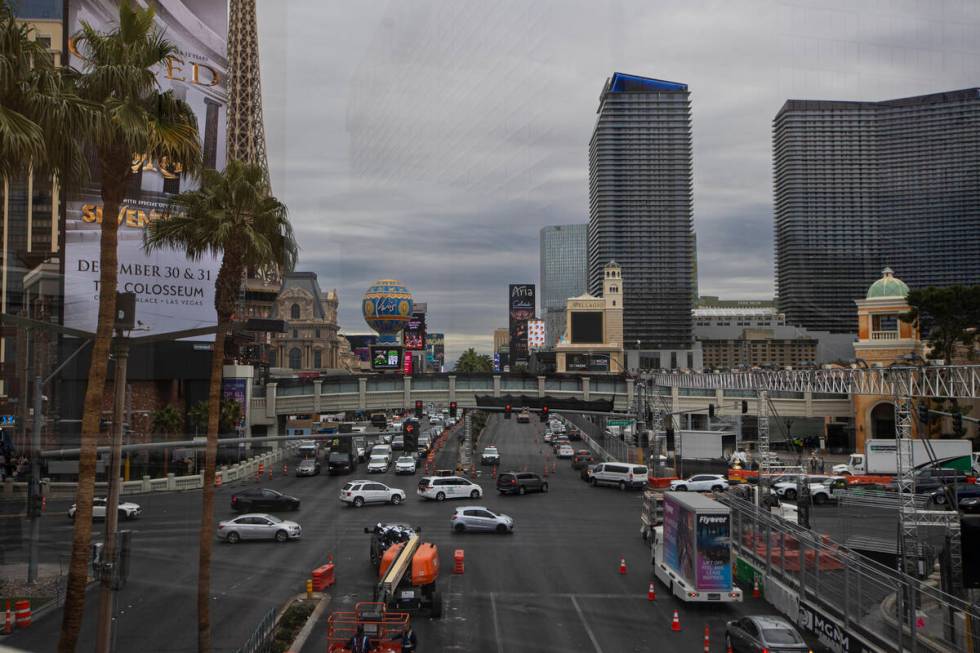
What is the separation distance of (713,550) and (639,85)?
17809 centimetres

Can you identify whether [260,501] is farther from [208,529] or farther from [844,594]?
[844,594]

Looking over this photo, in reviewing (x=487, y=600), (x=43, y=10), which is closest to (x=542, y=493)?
(x=487, y=600)

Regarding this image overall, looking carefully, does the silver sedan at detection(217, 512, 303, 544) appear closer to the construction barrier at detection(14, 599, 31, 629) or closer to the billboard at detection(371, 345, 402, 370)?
the construction barrier at detection(14, 599, 31, 629)

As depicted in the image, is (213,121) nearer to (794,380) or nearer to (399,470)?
(399,470)

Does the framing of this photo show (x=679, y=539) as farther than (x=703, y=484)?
No

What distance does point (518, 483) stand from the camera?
146 ft

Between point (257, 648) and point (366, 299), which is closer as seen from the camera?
point (257, 648)

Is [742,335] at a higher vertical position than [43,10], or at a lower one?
lower

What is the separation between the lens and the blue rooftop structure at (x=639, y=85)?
183 metres

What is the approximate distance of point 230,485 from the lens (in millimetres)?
35094

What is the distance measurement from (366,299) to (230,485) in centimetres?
7166

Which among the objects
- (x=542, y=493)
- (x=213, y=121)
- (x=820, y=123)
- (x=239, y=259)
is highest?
(x=820, y=123)

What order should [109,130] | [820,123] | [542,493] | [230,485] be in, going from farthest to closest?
[820,123] < [542,493] < [230,485] < [109,130]

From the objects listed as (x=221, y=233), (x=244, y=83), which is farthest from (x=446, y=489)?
(x=244, y=83)
